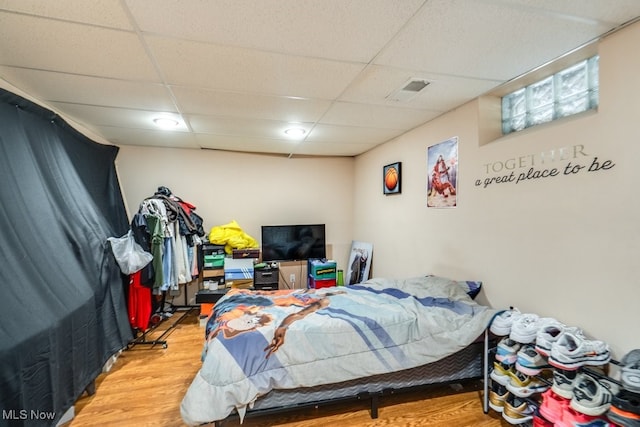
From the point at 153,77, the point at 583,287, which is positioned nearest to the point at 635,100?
the point at 583,287

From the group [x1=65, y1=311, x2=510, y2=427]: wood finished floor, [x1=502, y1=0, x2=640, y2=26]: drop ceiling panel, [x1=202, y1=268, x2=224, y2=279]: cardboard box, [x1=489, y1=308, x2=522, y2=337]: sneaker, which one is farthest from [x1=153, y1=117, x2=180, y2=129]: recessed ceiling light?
[x1=489, y1=308, x2=522, y2=337]: sneaker

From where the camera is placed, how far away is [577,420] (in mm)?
1380

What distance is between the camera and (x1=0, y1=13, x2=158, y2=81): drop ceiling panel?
1.41m

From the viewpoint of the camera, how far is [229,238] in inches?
154

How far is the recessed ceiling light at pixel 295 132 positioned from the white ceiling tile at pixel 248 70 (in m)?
0.95

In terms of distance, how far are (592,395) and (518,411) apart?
1.57 feet

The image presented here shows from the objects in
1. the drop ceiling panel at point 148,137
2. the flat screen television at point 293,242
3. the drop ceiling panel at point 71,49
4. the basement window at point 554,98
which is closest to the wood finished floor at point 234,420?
the flat screen television at point 293,242

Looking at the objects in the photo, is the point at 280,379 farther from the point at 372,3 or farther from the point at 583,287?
the point at 372,3

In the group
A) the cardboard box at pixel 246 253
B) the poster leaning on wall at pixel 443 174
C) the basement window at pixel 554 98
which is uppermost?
the basement window at pixel 554 98

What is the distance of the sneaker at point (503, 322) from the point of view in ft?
5.99

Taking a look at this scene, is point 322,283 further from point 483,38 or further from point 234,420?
point 483,38

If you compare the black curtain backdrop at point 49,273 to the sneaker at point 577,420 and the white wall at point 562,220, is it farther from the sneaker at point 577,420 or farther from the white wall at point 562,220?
the white wall at point 562,220

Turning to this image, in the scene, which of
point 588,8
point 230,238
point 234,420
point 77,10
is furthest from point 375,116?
point 234,420

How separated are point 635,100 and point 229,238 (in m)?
3.92
